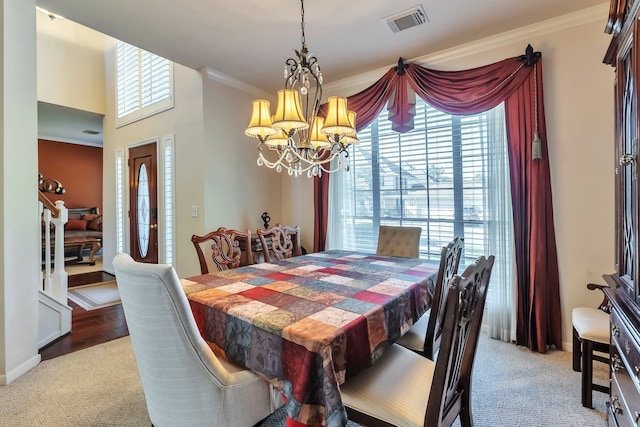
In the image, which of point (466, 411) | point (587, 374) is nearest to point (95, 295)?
point (466, 411)

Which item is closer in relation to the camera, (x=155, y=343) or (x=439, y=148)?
(x=155, y=343)

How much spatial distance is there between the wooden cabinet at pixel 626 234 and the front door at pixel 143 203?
4418 mm

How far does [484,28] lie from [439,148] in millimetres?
1036

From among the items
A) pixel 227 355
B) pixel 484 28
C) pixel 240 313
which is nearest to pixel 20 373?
pixel 227 355

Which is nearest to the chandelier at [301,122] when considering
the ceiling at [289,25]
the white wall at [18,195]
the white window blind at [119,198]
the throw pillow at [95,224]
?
the ceiling at [289,25]

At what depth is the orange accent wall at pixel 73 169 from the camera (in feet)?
23.1

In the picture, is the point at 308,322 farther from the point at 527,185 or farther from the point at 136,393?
the point at 527,185

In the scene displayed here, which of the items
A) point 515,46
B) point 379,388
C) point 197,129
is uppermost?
point 515,46

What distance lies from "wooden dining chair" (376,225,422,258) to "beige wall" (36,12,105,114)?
5161mm

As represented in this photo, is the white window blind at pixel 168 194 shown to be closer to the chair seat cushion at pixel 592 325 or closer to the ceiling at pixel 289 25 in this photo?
the ceiling at pixel 289 25

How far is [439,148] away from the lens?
309 centimetres

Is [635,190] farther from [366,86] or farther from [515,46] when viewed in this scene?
[366,86]

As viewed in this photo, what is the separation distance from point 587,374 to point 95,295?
5047mm

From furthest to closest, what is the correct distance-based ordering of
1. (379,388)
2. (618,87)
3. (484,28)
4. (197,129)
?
(197,129)
(484,28)
(618,87)
(379,388)
